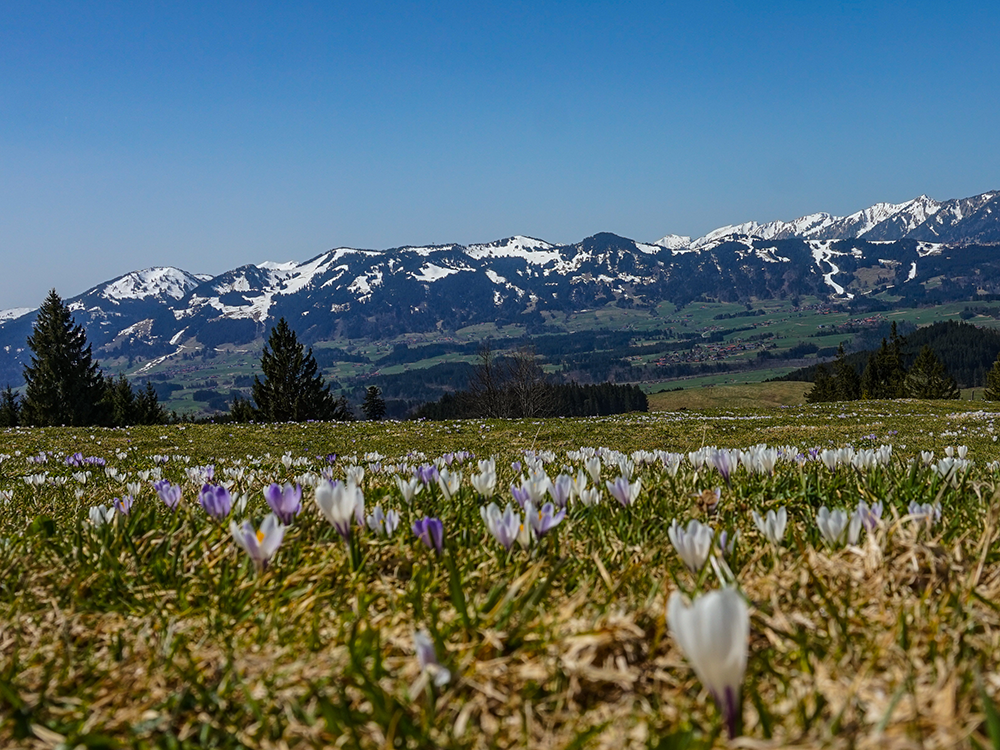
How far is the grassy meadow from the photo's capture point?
141cm

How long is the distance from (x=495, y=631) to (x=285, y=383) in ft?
297

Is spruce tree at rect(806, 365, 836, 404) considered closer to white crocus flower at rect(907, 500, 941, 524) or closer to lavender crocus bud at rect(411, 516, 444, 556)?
white crocus flower at rect(907, 500, 941, 524)

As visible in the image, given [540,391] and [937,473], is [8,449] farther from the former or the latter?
[540,391]

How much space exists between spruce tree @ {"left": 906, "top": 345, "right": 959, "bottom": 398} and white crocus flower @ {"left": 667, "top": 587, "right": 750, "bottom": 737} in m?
104

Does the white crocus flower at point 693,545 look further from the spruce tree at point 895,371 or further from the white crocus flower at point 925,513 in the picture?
the spruce tree at point 895,371

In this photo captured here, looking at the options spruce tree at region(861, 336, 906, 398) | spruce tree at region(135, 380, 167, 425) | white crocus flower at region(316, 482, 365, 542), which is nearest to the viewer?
white crocus flower at region(316, 482, 365, 542)

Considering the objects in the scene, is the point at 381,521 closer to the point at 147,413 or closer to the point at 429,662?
the point at 429,662

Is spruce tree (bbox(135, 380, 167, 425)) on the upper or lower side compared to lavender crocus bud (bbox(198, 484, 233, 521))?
upper

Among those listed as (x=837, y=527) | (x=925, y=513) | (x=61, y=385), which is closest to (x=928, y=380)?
(x=925, y=513)

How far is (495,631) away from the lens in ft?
5.95

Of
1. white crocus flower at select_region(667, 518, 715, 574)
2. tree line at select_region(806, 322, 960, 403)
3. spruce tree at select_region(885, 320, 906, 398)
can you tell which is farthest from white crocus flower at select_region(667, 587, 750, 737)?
spruce tree at select_region(885, 320, 906, 398)

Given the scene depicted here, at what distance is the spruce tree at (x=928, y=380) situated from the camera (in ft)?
303

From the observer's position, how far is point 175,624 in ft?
7.13

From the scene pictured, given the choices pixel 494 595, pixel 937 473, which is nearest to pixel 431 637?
pixel 494 595
